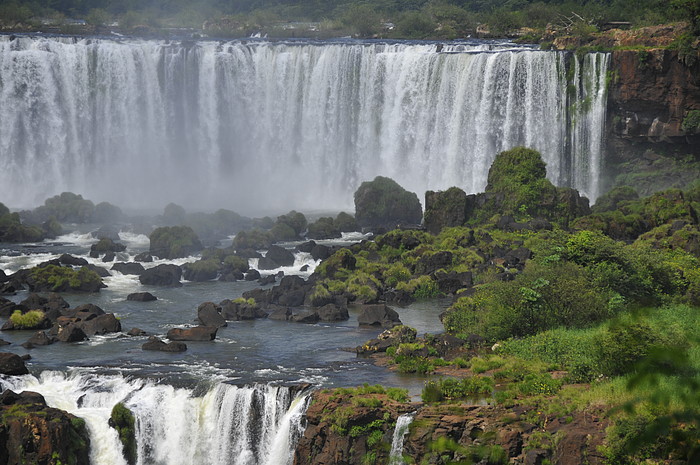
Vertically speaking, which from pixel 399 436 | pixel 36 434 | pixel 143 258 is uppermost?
pixel 143 258

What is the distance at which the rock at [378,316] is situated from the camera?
3462 centimetres

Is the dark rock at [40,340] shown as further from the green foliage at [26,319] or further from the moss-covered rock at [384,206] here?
the moss-covered rock at [384,206]

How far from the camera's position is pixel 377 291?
39.6 m

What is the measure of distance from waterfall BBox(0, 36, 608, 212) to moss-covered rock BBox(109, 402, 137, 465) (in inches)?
1629

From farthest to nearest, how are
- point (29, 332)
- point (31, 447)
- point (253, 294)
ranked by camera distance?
point (253, 294) < point (29, 332) < point (31, 447)

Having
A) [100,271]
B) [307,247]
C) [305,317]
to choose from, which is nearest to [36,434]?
[305,317]

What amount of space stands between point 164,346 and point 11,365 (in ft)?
16.7

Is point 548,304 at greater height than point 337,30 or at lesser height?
lesser

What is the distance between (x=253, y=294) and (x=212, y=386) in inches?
519

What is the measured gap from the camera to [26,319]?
33688mm

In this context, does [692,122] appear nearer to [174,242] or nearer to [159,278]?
[174,242]

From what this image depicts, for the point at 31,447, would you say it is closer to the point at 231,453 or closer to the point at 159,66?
the point at 231,453

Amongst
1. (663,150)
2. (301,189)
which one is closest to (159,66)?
(301,189)

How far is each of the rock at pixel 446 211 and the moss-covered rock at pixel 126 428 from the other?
27.7 metres
